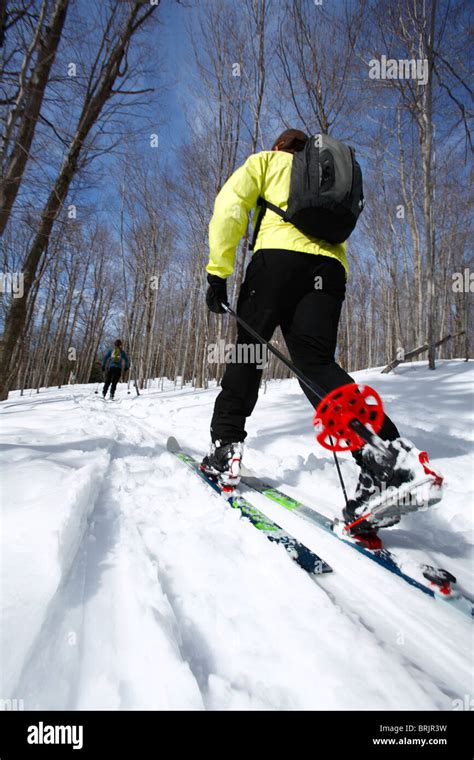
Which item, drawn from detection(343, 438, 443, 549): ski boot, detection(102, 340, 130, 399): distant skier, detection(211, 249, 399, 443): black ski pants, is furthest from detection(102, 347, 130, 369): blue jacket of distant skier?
detection(343, 438, 443, 549): ski boot

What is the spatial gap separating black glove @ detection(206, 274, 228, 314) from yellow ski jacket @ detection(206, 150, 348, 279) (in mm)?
103

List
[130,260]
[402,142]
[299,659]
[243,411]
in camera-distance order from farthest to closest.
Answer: [130,260] → [402,142] → [243,411] → [299,659]

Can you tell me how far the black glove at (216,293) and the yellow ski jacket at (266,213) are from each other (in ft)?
0.34

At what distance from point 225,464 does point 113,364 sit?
976 cm

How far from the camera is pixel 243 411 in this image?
1997mm

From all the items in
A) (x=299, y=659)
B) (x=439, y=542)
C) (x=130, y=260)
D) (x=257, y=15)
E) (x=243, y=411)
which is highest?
(x=257, y=15)

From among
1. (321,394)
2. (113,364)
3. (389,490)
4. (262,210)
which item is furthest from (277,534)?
(113,364)

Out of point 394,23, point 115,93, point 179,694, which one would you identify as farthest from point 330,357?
point 394,23

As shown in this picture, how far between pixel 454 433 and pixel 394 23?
756 centimetres

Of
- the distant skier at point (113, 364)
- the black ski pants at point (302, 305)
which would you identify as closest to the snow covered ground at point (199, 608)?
the black ski pants at point (302, 305)

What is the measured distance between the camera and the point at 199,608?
91 centimetres

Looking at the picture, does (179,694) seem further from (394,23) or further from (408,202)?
(408,202)

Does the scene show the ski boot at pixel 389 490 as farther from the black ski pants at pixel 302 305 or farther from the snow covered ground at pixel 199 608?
the black ski pants at pixel 302 305

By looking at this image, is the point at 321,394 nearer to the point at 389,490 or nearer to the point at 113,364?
the point at 389,490
